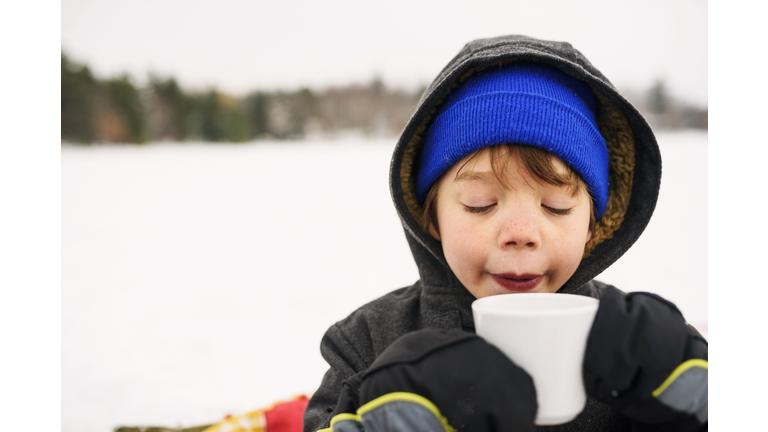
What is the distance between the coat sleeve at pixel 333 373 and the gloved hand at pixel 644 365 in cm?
76

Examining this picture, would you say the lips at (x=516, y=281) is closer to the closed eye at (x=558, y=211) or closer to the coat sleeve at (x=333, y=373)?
the closed eye at (x=558, y=211)

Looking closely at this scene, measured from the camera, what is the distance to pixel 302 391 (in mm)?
2551

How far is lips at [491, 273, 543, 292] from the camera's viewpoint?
1083mm

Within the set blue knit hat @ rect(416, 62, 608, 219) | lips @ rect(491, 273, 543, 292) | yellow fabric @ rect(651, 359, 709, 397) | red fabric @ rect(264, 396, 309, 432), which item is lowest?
red fabric @ rect(264, 396, 309, 432)

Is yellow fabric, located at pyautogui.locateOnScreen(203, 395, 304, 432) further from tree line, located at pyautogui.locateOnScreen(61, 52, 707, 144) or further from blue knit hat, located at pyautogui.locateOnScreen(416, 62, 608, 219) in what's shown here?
tree line, located at pyautogui.locateOnScreen(61, 52, 707, 144)

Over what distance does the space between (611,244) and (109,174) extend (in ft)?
26.4

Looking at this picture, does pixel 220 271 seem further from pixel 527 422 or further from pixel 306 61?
pixel 306 61

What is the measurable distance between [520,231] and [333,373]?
710 mm

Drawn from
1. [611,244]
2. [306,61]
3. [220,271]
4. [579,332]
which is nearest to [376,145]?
[306,61]

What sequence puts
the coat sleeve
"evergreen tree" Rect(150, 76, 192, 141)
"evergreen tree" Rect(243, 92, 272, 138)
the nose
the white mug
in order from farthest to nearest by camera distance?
"evergreen tree" Rect(243, 92, 272, 138) → "evergreen tree" Rect(150, 76, 192, 141) → the coat sleeve → the nose → the white mug

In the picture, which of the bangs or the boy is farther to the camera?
the bangs

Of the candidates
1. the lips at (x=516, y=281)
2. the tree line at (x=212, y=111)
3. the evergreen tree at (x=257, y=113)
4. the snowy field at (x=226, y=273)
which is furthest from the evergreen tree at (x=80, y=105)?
the lips at (x=516, y=281)

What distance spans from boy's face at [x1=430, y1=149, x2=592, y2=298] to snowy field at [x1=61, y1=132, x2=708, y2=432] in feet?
6.10

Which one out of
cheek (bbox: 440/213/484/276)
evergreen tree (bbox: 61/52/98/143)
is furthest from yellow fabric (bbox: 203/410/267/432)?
evergreen tree (bbox: 61/52/98/143)
